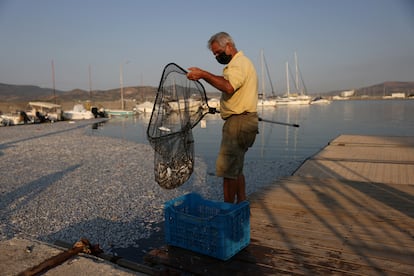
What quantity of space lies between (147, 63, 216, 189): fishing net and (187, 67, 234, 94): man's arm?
70cm

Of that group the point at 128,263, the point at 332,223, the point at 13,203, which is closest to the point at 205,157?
the point at 13,203

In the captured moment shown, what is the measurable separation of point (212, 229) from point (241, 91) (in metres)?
1.64

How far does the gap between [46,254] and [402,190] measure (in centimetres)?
593

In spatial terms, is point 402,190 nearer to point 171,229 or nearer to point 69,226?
point 171,229

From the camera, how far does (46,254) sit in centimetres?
319

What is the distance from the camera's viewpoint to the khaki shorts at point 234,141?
3.91m

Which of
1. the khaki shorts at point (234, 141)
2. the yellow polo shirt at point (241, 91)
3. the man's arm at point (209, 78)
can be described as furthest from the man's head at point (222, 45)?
the khaki shorts at point (234, 141)

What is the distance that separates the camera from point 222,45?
3807 mm

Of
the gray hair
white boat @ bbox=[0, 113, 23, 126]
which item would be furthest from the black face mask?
white boat @ bbox=[0, 113, 23, 126]

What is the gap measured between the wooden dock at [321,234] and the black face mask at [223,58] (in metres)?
2.15

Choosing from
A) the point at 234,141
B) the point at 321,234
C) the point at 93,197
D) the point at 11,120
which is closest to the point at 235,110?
the point at 234,141

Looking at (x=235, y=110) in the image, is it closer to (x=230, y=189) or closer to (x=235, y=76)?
(x=235, y=76)

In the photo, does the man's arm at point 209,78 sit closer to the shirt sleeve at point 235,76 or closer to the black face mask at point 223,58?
the shirt sleeve at point 235,76

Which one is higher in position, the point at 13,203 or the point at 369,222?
the point at 369,222
